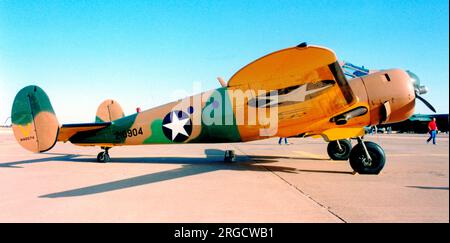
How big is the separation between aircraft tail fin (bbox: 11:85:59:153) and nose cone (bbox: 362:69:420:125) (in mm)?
7668

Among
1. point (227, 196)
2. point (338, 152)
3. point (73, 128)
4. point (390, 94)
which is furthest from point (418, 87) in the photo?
point (73, 128)

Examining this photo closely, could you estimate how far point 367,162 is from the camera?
6.04 meters

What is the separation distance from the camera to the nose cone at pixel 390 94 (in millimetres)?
6336

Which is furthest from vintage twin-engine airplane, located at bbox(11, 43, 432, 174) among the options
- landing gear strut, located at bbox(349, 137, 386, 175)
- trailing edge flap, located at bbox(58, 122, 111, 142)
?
trailing edge flap, located at bbox(58, 122, 111, 142)

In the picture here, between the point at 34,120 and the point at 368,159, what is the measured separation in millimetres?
8035

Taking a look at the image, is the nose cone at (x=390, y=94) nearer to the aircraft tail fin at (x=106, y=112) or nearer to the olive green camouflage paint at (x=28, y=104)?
the olive green camouflage paint at (x=28, y=104)

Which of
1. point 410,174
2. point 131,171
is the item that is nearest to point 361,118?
point 410,174

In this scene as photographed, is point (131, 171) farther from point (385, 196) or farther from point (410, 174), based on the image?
point (410, 174)

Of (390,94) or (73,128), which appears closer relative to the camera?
(390,94)

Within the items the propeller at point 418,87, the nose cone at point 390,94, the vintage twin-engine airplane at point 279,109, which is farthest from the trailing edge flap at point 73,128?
the propeller at point 418,87

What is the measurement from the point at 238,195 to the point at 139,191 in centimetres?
165

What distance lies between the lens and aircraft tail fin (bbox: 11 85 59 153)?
6.90 meters

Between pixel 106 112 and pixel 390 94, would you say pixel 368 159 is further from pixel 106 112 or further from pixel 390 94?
pixel 106 112

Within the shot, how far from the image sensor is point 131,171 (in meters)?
6.87
